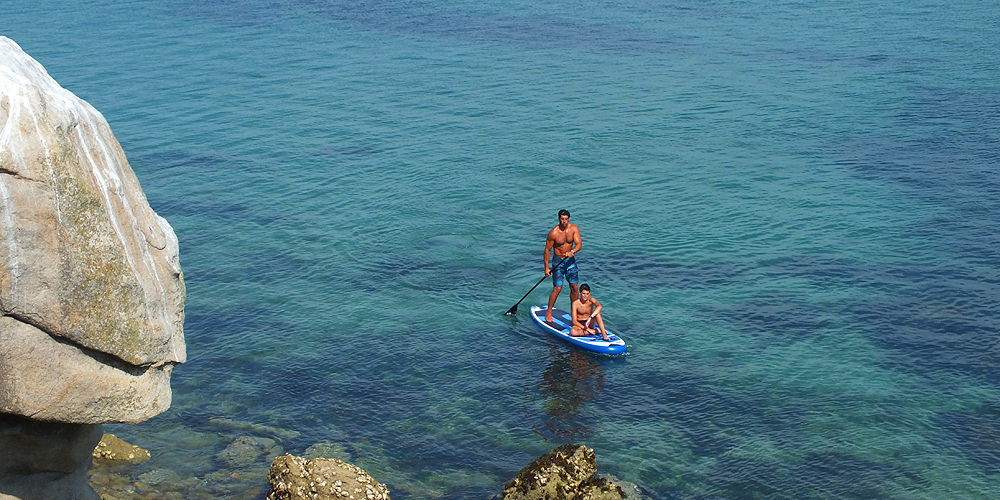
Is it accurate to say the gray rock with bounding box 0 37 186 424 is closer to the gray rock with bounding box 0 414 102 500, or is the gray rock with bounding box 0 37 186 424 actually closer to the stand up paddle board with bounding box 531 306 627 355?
the gray rock with bounding box 0 414 102 500

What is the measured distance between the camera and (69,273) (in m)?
7.86

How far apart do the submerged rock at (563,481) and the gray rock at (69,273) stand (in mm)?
5720

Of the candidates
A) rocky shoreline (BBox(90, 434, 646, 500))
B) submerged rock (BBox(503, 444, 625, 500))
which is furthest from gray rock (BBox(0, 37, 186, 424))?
submerged rock (BBox(503, 444, 625, 500))

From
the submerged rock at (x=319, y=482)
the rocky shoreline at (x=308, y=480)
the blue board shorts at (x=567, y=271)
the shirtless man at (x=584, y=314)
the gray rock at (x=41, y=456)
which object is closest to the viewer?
the gray rock at (x=41, y=456)

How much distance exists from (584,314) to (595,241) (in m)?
5.53

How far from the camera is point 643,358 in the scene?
59.2 feet

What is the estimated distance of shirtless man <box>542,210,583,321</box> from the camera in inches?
749

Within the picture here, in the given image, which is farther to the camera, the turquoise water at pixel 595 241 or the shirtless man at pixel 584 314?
the shirtless man at pixel 584 314

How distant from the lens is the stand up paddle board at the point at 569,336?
17.9 meters

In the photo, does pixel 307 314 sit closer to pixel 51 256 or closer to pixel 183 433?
pixel 183 433

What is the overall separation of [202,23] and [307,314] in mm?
36644

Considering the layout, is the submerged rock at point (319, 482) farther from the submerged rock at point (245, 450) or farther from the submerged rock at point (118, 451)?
the submerged rock at point (118, 451)

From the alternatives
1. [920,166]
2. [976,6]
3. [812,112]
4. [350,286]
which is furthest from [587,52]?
[350,286]

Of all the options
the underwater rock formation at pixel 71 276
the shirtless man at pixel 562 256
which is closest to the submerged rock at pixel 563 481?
the underwater rock formation at pixel 71 276
